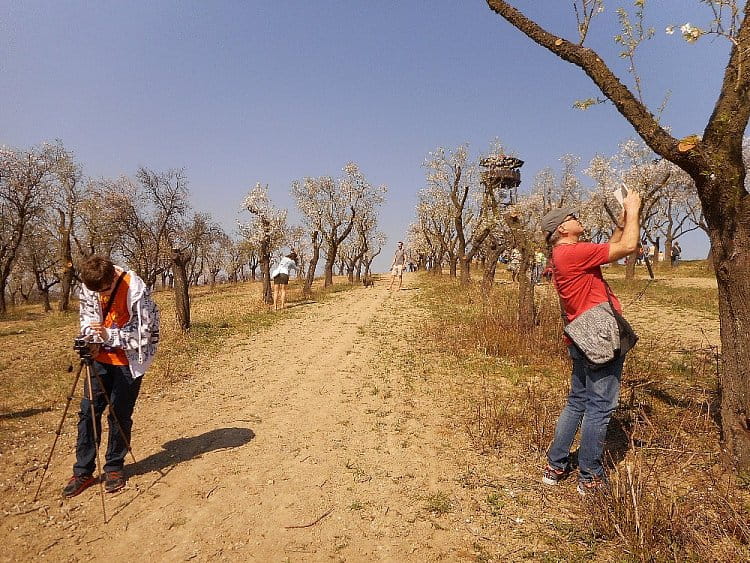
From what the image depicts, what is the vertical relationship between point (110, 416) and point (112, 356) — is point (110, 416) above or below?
below

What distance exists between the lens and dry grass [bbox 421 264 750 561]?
2.84m

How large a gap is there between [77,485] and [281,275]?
1137 centimetres

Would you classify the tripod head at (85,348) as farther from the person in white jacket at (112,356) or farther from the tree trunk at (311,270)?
the tree trunk at (311,270)

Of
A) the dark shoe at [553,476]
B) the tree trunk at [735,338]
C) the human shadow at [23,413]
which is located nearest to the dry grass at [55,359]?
the human shadow at [23,413]

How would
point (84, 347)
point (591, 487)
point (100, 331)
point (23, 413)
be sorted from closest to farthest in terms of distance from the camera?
1. point (591, 487)
2. point (84, 347)
3. point (100, 331)
4. point (23, 413)

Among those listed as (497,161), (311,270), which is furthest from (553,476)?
(497,161)

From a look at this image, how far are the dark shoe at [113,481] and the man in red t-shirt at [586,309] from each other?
13.0 feet

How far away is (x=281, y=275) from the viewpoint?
1513 cm

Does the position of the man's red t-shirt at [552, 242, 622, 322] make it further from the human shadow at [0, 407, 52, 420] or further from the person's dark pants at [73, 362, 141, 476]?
the human shadow at [0, 407, 52, 420]

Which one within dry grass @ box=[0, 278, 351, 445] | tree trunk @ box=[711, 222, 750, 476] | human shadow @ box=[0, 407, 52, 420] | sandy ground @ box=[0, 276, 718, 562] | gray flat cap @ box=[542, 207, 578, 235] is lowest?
sandy ground @ box=[0, 276, 718, 562]

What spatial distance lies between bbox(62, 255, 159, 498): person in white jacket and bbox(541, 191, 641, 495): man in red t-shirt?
3947mm

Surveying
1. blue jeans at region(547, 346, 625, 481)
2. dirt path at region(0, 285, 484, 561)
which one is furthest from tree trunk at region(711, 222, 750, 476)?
dirt path at region(0, 285, 484, 561)

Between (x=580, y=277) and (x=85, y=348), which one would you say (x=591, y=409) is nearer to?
(x=580, y=277)

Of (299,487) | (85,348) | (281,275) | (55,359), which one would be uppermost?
(281,275)
